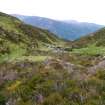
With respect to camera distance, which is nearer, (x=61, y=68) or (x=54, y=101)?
(x=54, y=101)

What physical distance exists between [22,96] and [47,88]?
42.7 inches

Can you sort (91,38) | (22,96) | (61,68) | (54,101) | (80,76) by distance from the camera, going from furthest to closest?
1. (91,38)
2. (61,68)
3. (80,76)
4. (22,96)
5. (54,101)

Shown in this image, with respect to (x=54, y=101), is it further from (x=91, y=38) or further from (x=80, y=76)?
(x=91, y=38)

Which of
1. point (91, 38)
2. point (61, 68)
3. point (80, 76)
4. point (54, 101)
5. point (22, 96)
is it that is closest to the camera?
point (54, 101)

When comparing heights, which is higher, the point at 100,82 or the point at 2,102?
the point at 100,82

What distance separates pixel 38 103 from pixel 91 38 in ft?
273

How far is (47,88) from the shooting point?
13.5 meters

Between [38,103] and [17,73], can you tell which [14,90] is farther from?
[17,73]

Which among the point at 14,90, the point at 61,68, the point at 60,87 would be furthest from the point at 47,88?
the point at 61,68

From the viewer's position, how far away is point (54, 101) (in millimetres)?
12344

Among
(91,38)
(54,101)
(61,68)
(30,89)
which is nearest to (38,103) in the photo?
(54,101)

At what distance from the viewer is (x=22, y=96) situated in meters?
13.3

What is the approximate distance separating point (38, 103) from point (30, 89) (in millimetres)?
1474

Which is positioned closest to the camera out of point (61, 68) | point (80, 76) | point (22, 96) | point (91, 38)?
point (22, 96)
